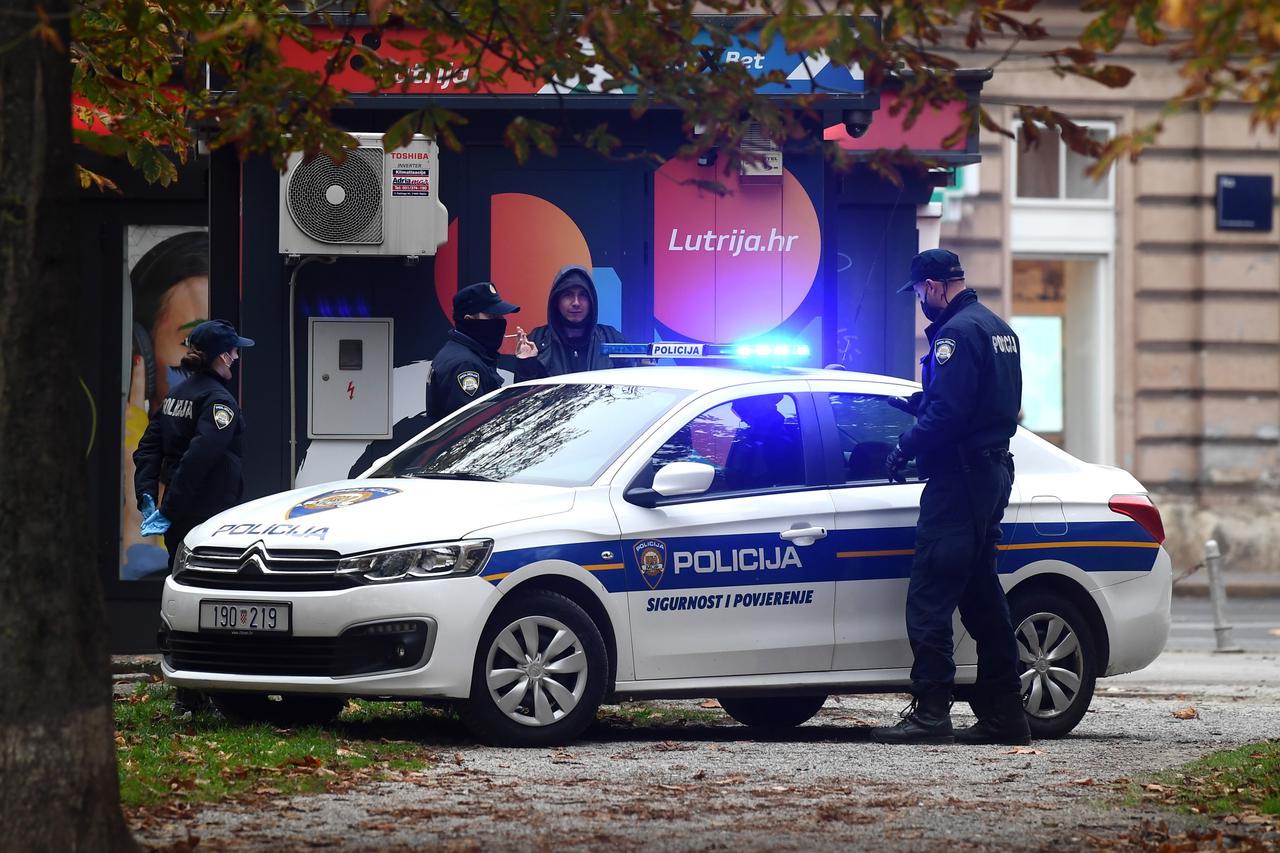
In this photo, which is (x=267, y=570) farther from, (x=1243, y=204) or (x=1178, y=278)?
(x=1243, y=204)

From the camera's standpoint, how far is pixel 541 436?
29.0ft

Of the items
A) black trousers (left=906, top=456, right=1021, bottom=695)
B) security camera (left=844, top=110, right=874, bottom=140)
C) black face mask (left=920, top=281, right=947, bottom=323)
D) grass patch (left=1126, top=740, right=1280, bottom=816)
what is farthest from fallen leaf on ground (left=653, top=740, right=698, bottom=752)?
security camera (left=844, top=110, right=874, bottom=140)

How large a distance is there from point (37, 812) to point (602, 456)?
3.80 meters

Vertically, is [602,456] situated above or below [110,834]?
above

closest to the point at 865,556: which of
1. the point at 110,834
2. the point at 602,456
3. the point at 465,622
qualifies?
the point at 602,456

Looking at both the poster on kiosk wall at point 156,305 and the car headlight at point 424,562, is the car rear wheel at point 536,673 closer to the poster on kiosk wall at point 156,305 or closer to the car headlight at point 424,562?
the car headlight at point 424,562

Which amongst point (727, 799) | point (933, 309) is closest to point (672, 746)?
point (727, 799)

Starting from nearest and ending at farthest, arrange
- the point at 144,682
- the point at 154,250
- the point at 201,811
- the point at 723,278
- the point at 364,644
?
the point at 201,811 → the point at 364,644 → the point at 144,682 → the point at 723,278 → the point at 154,250

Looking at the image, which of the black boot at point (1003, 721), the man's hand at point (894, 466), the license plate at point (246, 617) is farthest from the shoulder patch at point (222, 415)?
the black boot at point (1003, 721)

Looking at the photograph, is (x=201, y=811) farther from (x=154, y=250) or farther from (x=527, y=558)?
(x=154, y=250)

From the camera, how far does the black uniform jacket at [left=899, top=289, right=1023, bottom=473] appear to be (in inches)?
338

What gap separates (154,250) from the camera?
43.8ft

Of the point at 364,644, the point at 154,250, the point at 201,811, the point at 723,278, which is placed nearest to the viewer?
the point at 201,811

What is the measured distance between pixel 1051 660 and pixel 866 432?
132 cm
